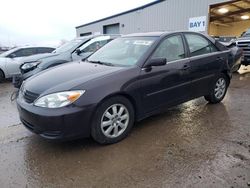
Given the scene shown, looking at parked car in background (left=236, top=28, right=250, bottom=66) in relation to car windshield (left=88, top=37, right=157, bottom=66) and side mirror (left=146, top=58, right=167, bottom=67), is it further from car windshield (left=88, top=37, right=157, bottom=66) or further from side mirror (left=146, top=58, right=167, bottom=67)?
side mirror (left=146, top=58, right=167, bottom=67)

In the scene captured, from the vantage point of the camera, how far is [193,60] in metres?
4.37

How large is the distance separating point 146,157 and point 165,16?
15.7 m

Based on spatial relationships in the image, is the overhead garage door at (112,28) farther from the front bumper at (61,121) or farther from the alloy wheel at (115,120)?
the front bumper at (61,121)

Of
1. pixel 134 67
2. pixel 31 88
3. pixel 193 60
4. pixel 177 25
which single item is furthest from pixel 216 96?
pixel 177 25

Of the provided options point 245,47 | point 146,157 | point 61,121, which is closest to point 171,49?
point 146,157

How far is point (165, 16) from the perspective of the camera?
56.4ft

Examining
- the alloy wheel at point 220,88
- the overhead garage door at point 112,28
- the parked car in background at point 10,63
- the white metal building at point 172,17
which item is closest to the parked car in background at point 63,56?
the parked car in background at point 10,63

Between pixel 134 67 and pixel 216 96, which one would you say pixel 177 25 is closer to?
→ pixel 216 96

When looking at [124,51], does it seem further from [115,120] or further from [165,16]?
[165,16]

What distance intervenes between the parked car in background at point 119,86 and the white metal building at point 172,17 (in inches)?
419

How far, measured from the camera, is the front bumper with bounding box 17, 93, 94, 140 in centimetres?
295

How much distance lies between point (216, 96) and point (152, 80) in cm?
215

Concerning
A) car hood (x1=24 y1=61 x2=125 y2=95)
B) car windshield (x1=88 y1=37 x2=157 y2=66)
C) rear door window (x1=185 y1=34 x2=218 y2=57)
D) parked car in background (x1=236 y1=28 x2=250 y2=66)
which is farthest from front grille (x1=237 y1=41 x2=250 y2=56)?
car hood (x1=24 y1=61 x2=125 y2=95)

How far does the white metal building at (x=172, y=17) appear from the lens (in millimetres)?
14531
